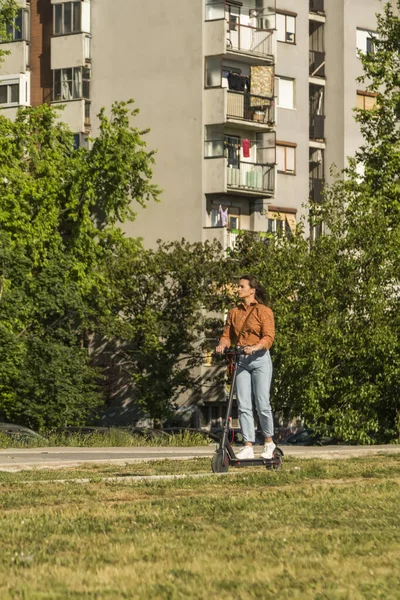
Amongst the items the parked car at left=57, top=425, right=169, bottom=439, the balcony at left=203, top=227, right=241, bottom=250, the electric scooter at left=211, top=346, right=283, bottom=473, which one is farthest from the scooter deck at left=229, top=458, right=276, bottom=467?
the balcony at left=203, top=227, right=241, bottom=250

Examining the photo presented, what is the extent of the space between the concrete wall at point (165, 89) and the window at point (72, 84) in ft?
1.83

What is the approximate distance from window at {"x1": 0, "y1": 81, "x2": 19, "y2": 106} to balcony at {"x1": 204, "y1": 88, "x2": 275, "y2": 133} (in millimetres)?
8874

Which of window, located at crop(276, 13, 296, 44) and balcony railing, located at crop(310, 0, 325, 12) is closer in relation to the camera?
window, located at crop(276, 13, 296, 44)

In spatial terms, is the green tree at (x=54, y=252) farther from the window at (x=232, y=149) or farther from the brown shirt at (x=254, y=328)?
the brown shirt at (x=254, y=328)

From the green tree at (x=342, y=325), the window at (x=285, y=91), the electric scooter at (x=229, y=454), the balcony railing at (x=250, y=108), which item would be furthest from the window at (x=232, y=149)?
the electric scooter at (x=229, y=454)

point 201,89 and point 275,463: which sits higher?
point 201,89

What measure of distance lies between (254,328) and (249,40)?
51850 mm

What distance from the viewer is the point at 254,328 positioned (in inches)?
527

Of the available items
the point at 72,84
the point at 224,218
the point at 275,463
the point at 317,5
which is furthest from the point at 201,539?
the point at 317,5

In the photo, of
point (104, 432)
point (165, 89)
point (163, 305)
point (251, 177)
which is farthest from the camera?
point (251, 177)

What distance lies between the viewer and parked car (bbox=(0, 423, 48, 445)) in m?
29.8

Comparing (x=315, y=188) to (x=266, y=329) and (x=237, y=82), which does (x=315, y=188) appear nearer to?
(x=237, y=82)

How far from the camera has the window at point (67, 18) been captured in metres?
63.8

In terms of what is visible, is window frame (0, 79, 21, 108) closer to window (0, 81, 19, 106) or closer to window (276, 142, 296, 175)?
window (0, 81, 19, 106)
